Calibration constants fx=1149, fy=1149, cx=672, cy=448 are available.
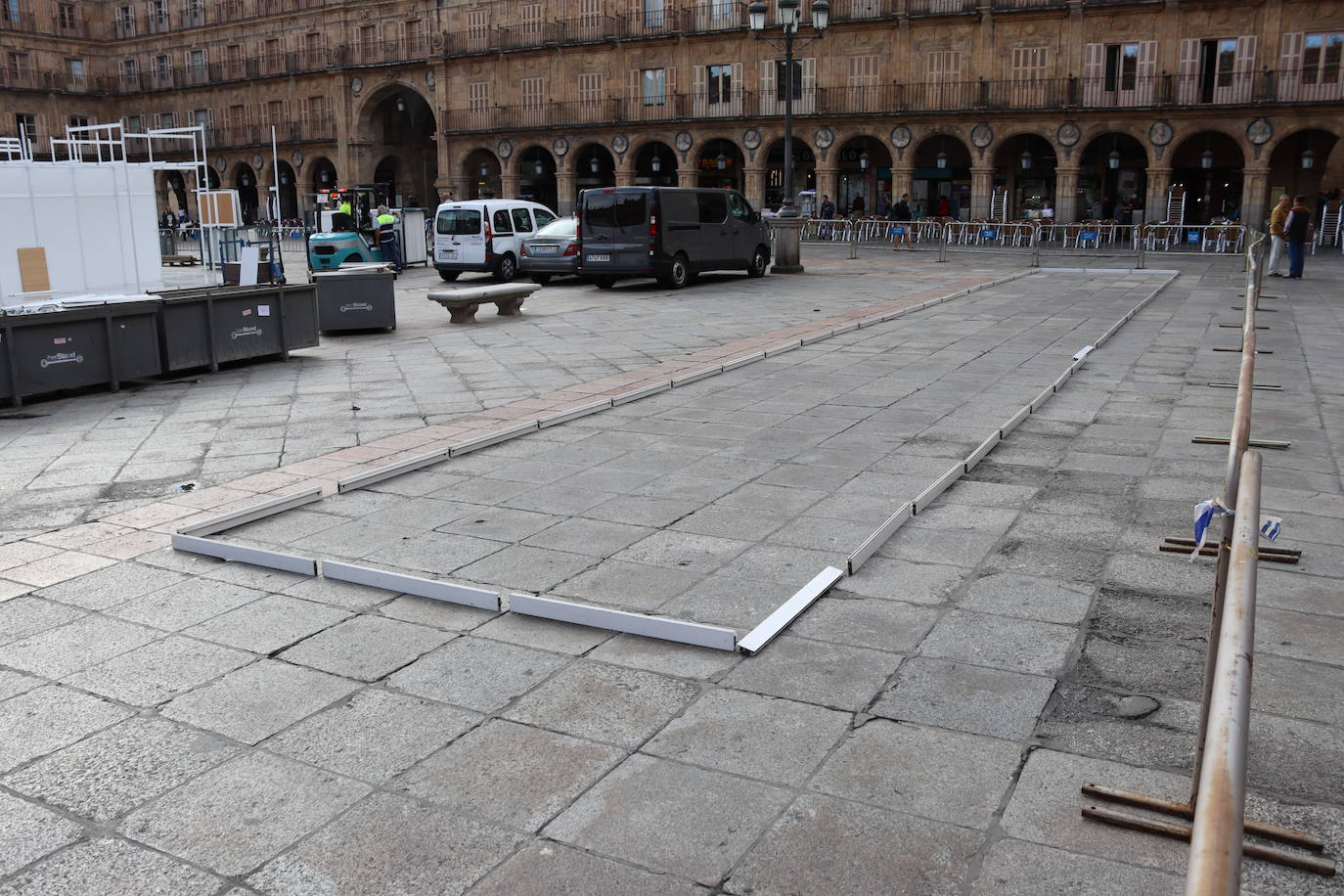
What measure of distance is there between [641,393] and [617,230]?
1043 cm

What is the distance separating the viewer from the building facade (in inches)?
1340

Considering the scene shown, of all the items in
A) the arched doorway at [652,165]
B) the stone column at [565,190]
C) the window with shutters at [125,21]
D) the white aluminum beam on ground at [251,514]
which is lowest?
the white aluminum beam on ground at [251,514]

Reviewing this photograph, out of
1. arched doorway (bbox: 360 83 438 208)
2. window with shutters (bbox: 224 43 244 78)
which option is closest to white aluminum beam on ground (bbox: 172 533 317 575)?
arched doorway (bbox: 360 83 438 208)

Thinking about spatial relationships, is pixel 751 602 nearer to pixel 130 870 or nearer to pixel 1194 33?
pixel 130 870

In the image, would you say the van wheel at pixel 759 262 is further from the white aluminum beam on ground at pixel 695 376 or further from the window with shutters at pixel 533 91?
the window with shutters at pixel 533 91

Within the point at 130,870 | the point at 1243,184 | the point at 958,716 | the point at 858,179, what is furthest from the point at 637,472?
the point at 858,179

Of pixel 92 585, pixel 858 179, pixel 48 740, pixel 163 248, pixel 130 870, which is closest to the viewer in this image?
pixel 130 870

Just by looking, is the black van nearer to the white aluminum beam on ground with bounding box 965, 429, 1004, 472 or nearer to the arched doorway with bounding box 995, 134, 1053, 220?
the white aluminum beam on ground with bounding box 965, 429, 1004, 472

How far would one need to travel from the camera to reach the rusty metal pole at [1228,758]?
4.75 ft

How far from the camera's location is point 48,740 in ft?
11.7

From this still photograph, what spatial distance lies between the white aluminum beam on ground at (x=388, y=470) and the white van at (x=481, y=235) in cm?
1413

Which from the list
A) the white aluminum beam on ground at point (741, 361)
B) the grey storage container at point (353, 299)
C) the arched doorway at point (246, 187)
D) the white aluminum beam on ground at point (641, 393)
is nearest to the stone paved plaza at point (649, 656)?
the white aluminum beam on ground at point (641, 393)

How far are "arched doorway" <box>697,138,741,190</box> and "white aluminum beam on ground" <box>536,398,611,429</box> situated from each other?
34.6 m

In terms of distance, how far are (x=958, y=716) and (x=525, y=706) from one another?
1388mm
